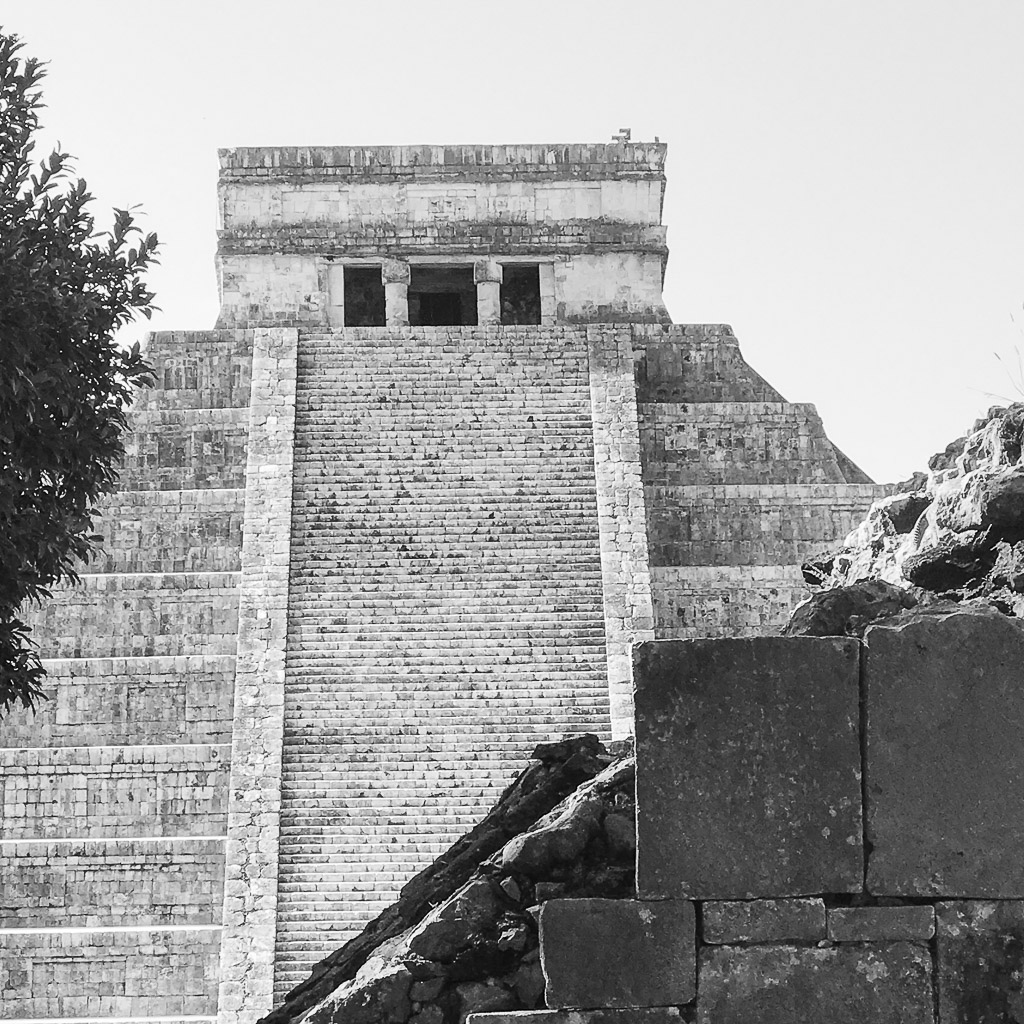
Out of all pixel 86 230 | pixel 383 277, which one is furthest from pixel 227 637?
pixel 86 230

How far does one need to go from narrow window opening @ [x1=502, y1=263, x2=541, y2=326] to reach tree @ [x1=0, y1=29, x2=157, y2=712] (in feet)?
62.9

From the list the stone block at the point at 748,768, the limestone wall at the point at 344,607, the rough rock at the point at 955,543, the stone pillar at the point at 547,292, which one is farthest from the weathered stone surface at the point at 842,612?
the stone pillar at the point at 547,292

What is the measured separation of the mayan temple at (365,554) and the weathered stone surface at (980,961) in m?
12.9

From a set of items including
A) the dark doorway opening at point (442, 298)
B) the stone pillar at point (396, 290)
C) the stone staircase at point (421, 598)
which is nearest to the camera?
the stone staircase at point (421, 598)

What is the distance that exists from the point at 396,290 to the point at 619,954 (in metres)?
25.4

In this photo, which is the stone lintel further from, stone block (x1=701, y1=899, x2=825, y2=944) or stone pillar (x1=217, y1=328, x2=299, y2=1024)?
stone block (x1=701, y1=899, x2=825, y2=944)

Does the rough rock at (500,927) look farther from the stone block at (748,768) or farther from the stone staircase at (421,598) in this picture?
the stone staircase at (421,598)

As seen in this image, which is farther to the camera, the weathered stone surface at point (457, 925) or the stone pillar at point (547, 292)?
the stone pillar at point (547, 292)

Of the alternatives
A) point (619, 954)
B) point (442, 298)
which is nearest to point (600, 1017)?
point (619, 954)

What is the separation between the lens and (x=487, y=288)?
102ft

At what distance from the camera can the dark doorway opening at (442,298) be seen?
1259 inches

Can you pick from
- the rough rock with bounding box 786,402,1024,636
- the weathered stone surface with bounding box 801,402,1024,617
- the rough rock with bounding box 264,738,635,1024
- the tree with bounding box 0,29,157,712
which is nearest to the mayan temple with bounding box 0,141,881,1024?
the tree with bounding box 0,29,157,712

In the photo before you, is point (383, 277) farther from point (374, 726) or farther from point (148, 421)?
point (374, 726)

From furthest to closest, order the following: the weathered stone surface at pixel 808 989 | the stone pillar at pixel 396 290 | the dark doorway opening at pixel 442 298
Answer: the dark doorway opening at pixel 442 298, the stone pillar at pixel 396 290, the weathered stone surface at pixel 808 989
